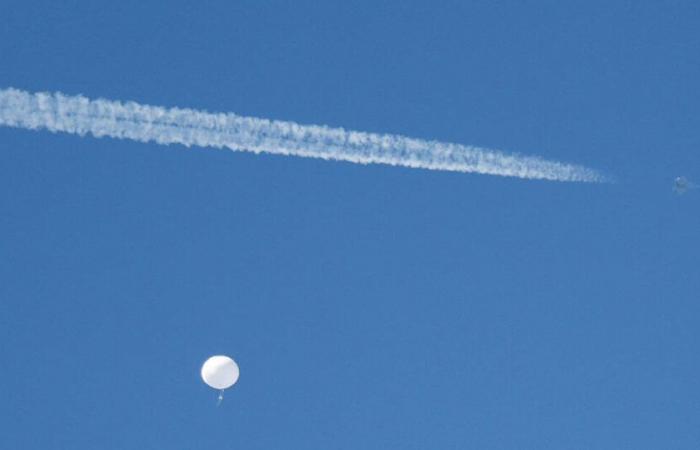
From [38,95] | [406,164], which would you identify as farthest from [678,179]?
[38,95]

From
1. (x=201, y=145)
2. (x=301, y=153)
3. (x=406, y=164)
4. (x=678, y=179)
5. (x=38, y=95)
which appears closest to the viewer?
(x=38, y=95)

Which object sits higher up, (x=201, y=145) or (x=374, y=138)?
(x=374, y=138)

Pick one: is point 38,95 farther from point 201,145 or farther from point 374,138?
point 374,138

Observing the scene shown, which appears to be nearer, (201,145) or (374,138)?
(201,145)

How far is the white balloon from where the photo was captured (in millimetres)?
31141

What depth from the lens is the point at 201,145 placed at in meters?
27.7

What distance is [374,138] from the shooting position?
31.8 m

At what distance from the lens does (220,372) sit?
31203mm

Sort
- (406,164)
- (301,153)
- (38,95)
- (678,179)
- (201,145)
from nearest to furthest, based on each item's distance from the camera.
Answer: (38,95) < (201,145) < (301,153) < (406,164) < (678,179)

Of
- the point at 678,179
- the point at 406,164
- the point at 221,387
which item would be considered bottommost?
the point at 221,387

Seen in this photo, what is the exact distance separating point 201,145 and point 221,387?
668 centimetres

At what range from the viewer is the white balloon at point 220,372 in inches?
1226

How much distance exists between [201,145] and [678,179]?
58.0 feet

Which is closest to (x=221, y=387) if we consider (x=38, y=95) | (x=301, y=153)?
(x=301, y=153)
